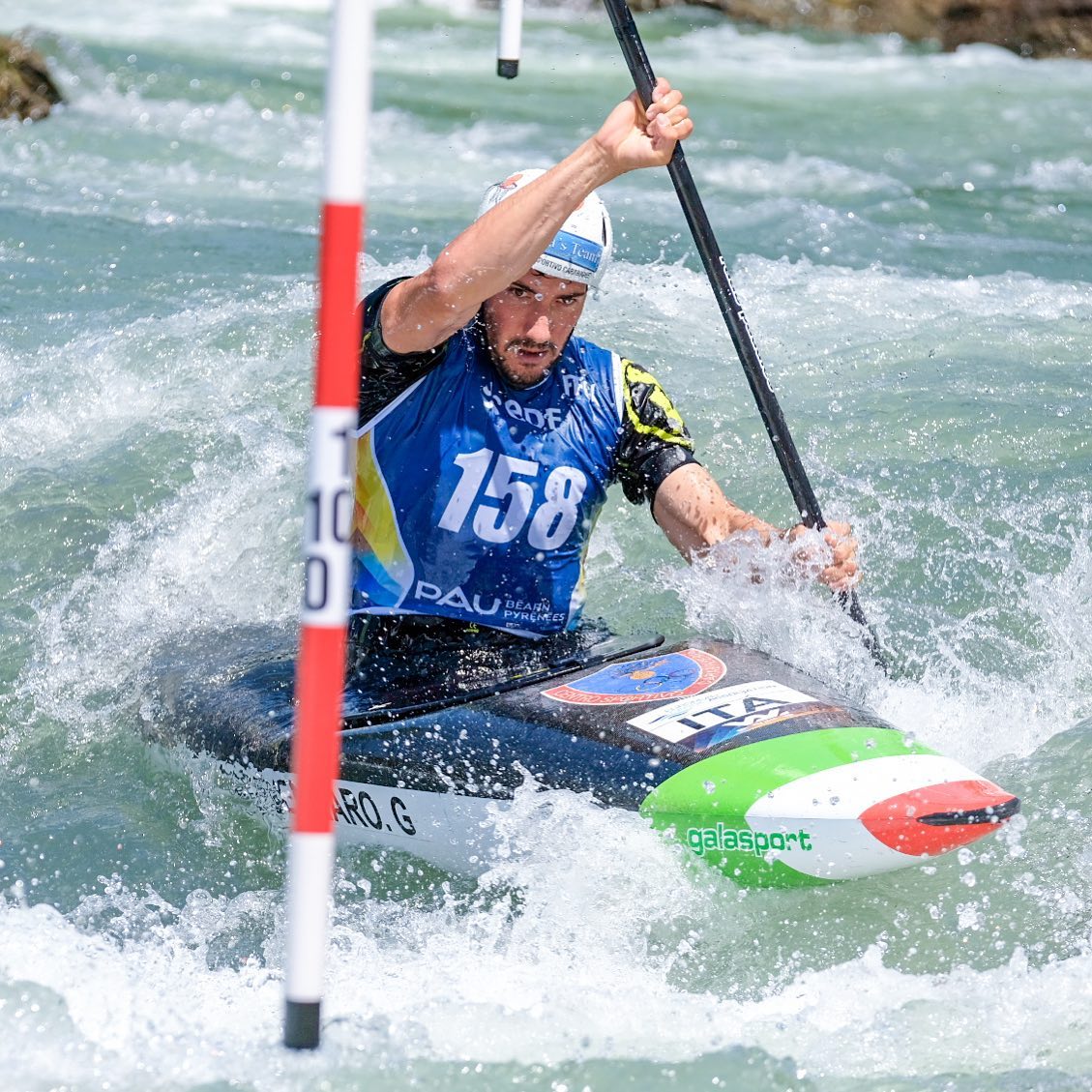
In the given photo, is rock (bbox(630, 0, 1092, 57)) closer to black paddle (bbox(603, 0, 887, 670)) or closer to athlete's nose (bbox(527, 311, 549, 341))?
black paddle (bbox(603, 0, 887, 670))

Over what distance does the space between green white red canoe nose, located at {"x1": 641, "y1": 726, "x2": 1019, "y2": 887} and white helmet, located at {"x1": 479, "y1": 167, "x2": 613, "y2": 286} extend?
1166mm

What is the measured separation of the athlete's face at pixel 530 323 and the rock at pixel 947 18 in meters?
14.4

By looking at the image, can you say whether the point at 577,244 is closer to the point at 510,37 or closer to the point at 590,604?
Result: the point at 510,37

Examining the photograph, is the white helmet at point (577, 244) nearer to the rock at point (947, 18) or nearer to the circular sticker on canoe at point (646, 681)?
the circular sticker on canoe at point (646, 681)

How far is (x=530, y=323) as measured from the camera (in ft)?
Result: 12.3

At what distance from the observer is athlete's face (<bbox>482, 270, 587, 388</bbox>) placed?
12.2 ft

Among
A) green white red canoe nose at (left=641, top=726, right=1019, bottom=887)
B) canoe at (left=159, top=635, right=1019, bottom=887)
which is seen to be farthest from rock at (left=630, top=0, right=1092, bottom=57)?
green white red canoe nose at (left=641, top=726, right=1019, bottom=887)

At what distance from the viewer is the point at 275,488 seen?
539cm

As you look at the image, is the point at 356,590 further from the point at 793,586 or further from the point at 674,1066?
the point at 674,1066

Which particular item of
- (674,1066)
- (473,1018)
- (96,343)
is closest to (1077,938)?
(674,1066)

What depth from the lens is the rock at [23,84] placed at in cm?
1037

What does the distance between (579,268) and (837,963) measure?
160 cm

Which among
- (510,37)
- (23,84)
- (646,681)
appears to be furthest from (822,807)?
(23,84)

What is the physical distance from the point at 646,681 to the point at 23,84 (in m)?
8.38
